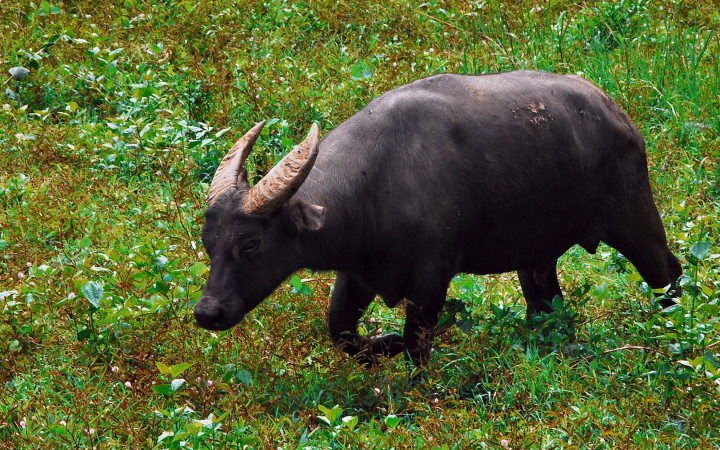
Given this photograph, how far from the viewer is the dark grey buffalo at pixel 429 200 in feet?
13.6

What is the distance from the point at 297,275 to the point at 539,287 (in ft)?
4.79

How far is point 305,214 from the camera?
4098mm

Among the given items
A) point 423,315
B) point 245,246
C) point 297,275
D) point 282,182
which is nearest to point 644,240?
point 423,315

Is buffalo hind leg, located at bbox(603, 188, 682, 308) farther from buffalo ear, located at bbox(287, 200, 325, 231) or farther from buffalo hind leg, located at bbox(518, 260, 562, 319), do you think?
buffalo ear, located at bbox(287, 200, 325, 231)

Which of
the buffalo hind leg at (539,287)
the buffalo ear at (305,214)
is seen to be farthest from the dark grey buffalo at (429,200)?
the buffalo hind leg at (539,287)

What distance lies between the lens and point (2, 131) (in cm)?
707

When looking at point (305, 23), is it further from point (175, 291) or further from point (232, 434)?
point (232, 434)

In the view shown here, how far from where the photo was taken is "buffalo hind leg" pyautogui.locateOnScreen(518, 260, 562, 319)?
525 cm

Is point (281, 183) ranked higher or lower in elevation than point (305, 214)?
higher

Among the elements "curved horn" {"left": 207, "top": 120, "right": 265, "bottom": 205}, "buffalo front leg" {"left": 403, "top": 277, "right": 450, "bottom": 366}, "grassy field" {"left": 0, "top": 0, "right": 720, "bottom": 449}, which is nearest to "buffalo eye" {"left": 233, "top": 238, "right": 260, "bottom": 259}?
"curved horn" {"left": 207, "top": 120, "right": 265, "bottom": 205}

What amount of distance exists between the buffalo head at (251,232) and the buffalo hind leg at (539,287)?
1.71 metres

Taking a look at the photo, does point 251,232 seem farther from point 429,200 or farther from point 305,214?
point 429,200

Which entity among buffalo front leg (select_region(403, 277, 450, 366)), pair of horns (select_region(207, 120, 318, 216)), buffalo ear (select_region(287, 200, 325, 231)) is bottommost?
buffalo front leg (select_region(403, 277, 450, 366))

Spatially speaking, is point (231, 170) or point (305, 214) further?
point (231, 170)
